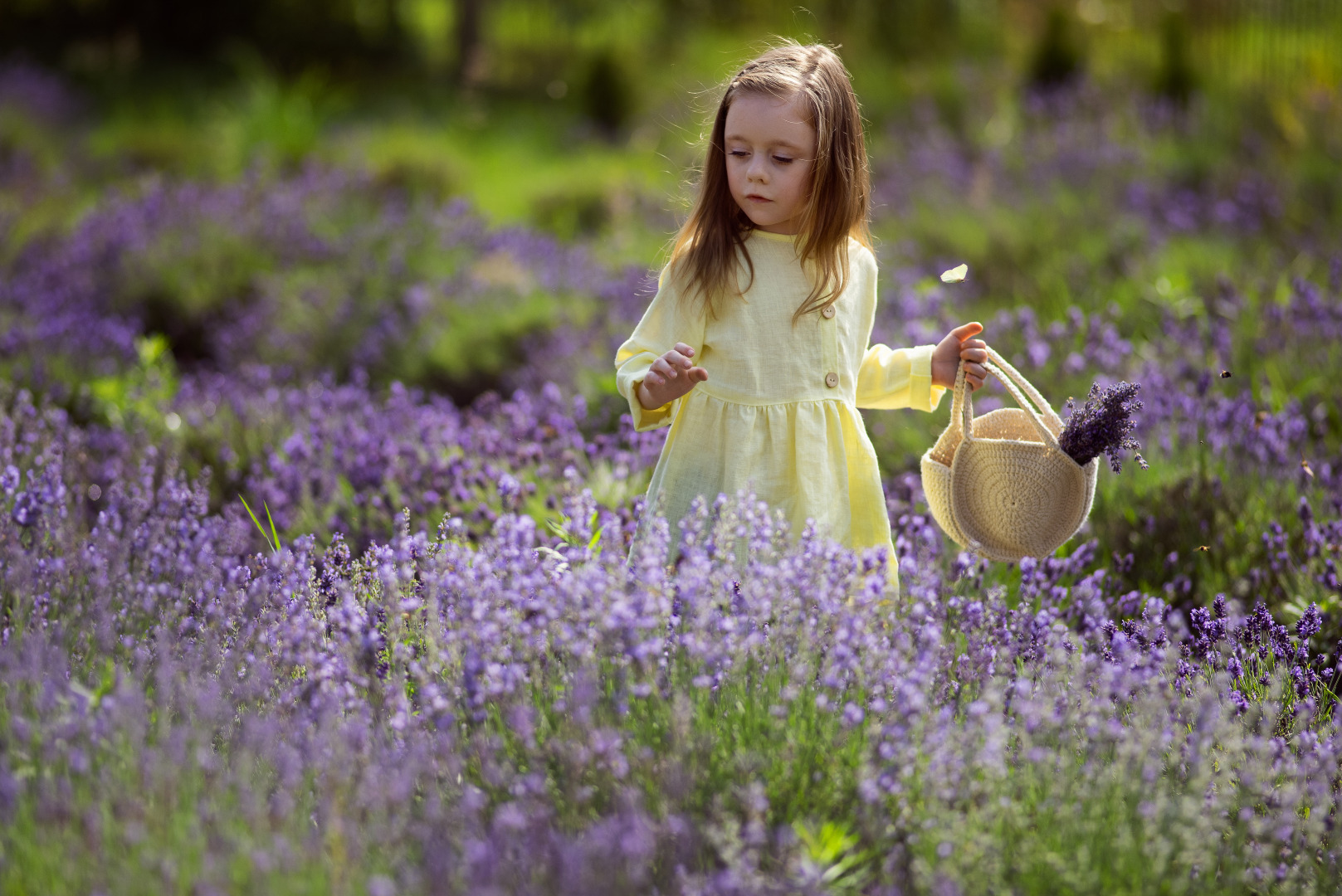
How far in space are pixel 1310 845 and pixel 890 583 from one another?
3.01 feet

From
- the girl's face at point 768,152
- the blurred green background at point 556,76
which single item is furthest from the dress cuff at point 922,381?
the blurred green background at point 556,76

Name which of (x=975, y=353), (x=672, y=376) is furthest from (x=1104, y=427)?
(x=672, y=376)

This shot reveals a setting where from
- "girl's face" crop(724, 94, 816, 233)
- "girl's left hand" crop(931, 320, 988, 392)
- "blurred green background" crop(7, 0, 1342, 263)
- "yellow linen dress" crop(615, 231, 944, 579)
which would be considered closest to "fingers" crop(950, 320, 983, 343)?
"girl's left hand" crop(931, 320, 988, 392)

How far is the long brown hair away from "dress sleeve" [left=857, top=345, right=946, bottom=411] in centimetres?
28

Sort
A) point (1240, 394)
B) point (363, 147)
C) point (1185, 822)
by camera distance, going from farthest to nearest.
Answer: point (363, 147)
point (1240, 394)
point (1185, 822)

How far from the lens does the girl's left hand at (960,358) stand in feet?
8.13

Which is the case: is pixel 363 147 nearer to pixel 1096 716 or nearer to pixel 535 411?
pixel 535 411

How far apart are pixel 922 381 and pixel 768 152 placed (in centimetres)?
66

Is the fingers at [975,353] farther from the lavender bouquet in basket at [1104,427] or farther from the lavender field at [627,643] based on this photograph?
the lavender field at [627,643]

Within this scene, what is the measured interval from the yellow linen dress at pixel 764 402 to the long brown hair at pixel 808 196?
0.11 feet

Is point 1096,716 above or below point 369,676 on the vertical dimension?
above

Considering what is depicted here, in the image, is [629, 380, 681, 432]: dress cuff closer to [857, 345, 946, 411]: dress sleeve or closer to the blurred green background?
[857, 345, 946, 411]: dress sleeve

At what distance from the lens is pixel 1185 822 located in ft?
5.77

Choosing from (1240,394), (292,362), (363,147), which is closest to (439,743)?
(1240,394)
